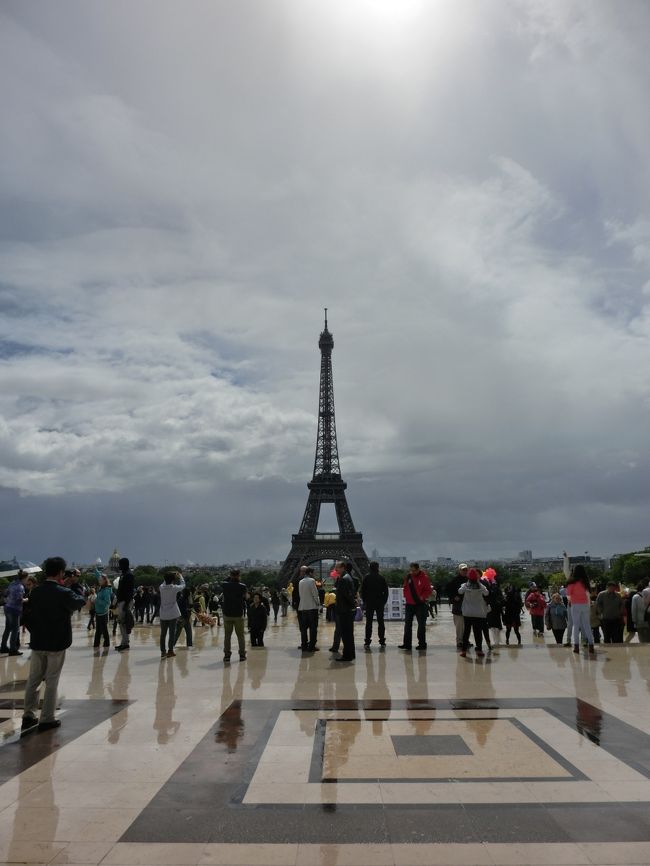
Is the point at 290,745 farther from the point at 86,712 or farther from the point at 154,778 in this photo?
the point at 86,712

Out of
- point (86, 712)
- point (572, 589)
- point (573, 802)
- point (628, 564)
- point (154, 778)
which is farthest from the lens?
point (628, 564)

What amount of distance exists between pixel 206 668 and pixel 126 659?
218 centimetres

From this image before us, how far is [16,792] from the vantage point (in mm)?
5348

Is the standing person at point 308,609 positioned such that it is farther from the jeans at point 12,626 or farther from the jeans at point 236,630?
the jeans at point 12,626

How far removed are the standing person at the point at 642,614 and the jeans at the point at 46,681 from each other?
12.6 metres

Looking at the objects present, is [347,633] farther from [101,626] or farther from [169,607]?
[101,626]

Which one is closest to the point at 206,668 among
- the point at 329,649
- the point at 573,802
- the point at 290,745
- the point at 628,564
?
the point at 329,649

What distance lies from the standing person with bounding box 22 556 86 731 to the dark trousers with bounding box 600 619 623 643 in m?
11.8

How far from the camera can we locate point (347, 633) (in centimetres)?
1231

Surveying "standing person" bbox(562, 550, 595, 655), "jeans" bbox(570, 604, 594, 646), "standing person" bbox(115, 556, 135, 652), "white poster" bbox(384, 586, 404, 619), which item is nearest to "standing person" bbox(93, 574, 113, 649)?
"standing person" bbox(115, 556, 135, 652)

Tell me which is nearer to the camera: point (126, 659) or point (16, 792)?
point (16, 792)

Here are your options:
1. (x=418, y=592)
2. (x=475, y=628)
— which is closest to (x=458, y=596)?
(x=475, y=628)

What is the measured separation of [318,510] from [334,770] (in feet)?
307

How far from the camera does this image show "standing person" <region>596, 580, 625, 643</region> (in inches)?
579
